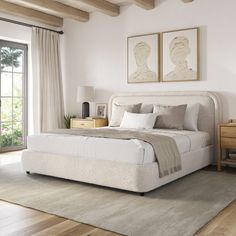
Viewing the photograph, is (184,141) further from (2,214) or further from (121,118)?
(2,214)

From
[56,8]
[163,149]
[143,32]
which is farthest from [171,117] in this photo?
[56,8]

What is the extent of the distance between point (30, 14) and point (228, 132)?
3971 mm

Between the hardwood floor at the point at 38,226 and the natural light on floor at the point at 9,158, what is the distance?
2409mm

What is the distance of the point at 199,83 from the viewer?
5.13 m

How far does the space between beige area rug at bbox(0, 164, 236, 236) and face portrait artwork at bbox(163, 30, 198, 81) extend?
1.76 m

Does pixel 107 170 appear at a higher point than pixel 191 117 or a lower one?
lower

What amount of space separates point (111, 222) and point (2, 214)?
985mm

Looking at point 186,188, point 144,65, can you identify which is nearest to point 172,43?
point 144,65

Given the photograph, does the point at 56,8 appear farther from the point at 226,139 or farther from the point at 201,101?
the point at 226,139

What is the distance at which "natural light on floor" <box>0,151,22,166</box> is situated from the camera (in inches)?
205

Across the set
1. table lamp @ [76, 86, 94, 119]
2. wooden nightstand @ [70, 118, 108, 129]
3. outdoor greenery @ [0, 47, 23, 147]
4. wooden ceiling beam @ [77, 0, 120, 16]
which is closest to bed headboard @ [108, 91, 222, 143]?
wooden nightstand @ [70, 118, 108, 129]

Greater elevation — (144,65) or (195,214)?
(144,65)

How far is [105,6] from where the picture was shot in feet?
18.2

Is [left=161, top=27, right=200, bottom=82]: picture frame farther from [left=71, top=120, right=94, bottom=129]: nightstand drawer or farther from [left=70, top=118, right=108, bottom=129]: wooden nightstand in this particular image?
[left=71, top=120, right=94, bottom=129]: nightstand drawer
